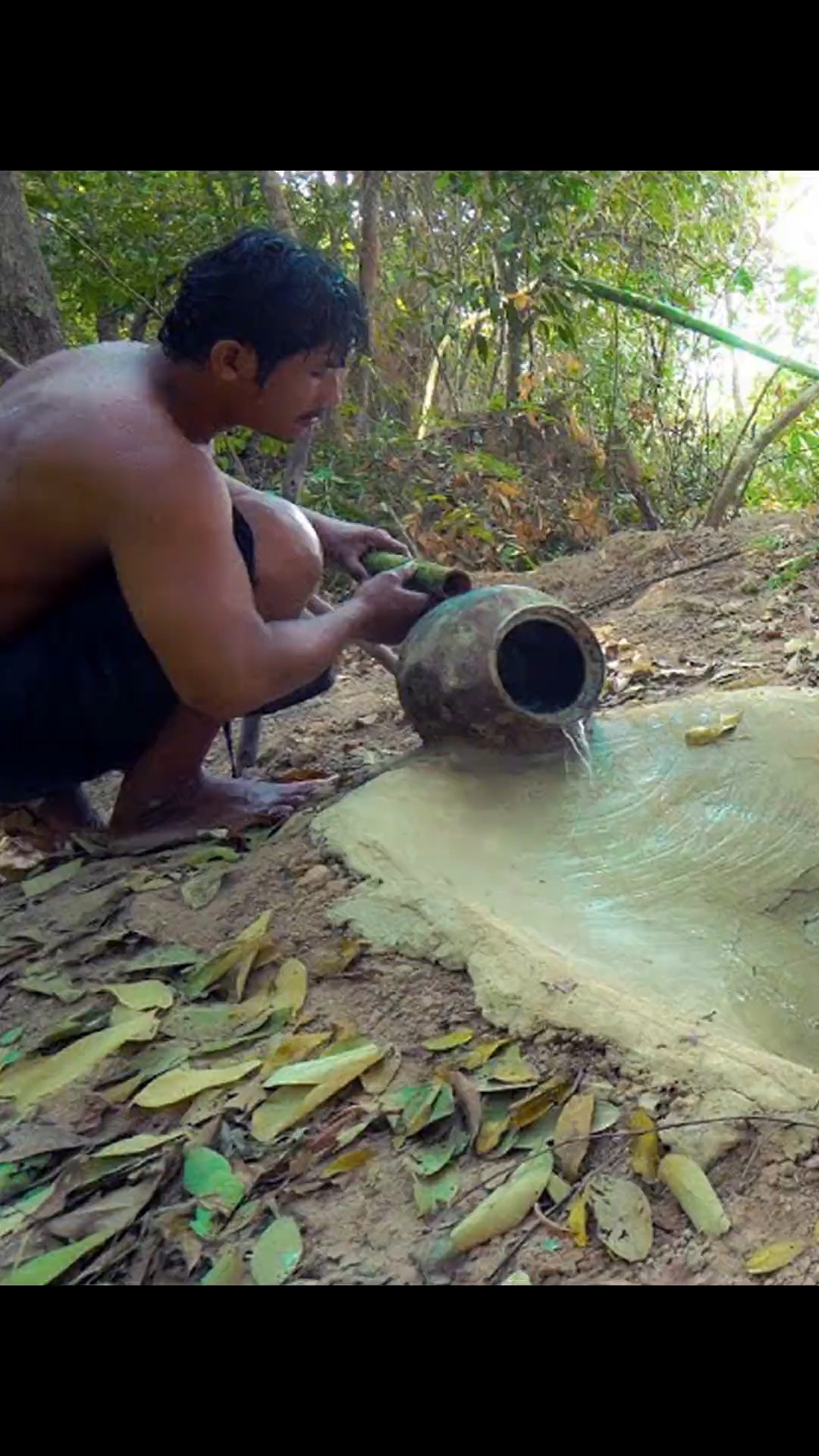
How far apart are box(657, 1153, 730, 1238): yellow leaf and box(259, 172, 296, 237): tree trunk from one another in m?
4.18

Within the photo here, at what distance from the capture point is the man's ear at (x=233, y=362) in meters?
1.96

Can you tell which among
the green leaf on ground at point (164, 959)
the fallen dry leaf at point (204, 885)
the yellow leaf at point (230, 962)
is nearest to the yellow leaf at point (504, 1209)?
the yellow leaf at point (230, 962)

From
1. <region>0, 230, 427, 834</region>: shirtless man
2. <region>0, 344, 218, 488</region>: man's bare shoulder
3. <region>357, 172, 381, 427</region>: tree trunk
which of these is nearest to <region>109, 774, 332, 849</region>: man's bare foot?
<region>0, 230, 427, 834</region>: shirtless man

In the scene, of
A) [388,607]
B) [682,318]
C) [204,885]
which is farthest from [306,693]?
[682,318]

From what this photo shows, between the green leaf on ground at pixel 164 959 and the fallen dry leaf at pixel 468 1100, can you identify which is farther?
the green leaf on ground at pixel 164 959

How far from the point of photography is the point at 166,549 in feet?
6.09

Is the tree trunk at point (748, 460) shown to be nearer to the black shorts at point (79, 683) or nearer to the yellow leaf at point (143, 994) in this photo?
Answer: the black shorts at point (79, 683)

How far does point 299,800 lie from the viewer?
7.50 feet

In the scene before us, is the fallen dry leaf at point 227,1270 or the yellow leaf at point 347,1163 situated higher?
the fallen dry leaf at point 227,1270

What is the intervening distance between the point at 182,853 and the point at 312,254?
43.7 inches

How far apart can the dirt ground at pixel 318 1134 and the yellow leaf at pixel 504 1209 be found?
0.01m

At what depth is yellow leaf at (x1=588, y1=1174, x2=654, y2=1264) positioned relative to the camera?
1118 millimetres

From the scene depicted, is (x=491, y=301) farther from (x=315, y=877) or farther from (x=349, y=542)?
(x=315, y=877)
